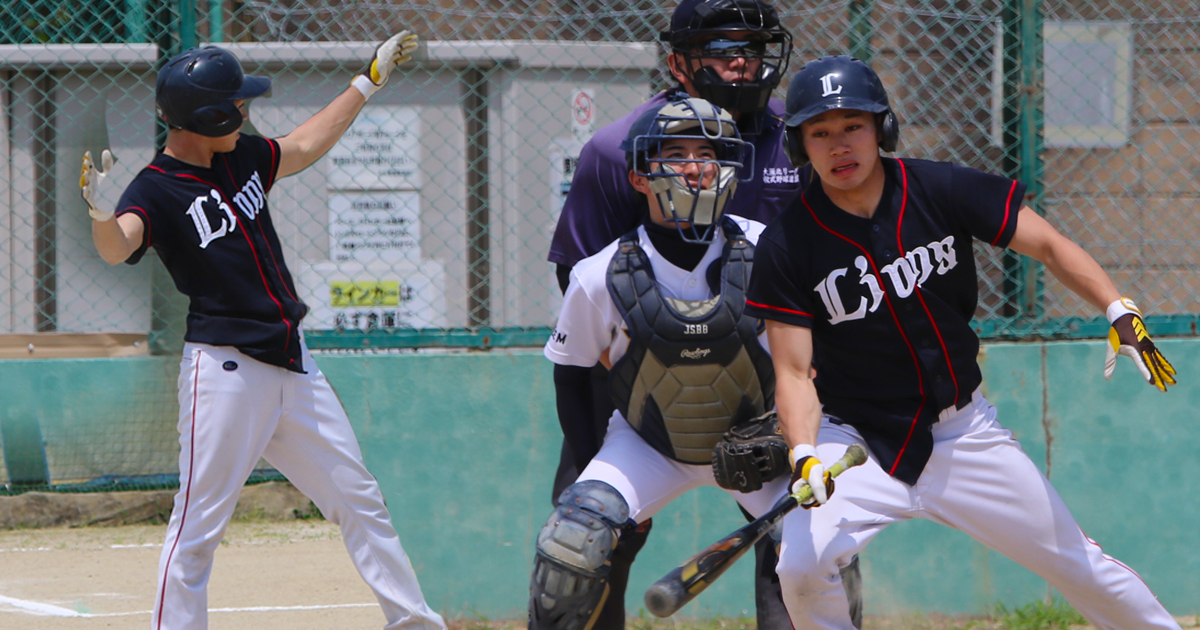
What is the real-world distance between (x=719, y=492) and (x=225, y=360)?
1966 mm

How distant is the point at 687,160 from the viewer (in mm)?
3131

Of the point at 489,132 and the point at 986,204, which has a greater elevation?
the point at 489,132

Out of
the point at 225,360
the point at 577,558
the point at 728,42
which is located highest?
the point at 728,42

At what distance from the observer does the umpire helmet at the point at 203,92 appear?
3496 millimetres

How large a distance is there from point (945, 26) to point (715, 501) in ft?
7.09

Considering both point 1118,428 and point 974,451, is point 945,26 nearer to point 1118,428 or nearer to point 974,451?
point 1118,428

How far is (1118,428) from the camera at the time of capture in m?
4.43

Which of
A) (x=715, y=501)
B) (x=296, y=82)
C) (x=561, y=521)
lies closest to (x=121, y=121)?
(x=296, y=82)

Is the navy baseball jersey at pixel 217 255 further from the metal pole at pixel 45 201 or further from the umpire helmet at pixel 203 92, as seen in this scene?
the metal pole at pixel 45 201

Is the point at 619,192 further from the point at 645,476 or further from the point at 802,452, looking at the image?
the point at 802,452

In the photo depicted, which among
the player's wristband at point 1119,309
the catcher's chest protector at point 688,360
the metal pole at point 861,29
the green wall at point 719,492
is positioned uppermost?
the metal pole at point 861,29

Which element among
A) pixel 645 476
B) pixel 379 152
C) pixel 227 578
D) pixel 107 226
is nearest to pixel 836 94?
pixel 645 476

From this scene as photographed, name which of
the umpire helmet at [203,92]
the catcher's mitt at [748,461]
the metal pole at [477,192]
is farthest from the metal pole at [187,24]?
the catcher's mitt at [748,461]

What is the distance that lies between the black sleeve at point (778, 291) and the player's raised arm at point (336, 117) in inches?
67.2
